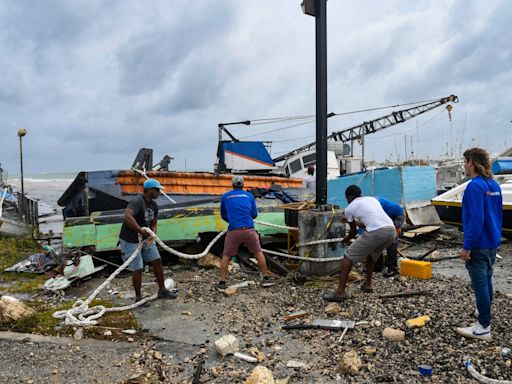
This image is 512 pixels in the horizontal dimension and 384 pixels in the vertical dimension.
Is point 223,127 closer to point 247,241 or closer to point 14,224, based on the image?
point 14,224

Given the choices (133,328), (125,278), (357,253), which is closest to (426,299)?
(357,253)

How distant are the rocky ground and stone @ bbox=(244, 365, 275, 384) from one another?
A: 0.16 meters

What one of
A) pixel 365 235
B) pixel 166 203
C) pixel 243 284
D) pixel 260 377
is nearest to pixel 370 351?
pixel 260 377

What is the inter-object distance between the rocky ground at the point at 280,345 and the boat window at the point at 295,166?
37.3 feet

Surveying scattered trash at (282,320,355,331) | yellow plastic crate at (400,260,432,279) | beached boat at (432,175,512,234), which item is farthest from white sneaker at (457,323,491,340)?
beached boat at (432,175,512,234)

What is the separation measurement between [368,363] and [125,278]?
4.82 metres


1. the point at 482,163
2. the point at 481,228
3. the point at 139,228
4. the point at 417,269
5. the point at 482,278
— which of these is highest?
the point at 482,163

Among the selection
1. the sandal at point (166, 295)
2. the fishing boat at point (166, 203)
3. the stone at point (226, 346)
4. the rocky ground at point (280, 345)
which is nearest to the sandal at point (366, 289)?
the rocky ground at point (280, 345)

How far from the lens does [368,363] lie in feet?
11.9

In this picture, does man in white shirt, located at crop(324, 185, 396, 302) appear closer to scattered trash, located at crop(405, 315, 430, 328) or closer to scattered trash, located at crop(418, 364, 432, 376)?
scattered trash, located at crop(405, 315, 430, 328)

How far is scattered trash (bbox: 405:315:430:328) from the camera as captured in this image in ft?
14.0

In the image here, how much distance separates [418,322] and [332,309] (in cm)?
100

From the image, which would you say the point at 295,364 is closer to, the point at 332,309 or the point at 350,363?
the point at 350,363

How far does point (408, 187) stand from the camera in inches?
490
